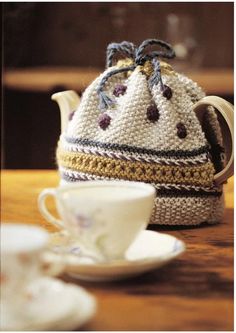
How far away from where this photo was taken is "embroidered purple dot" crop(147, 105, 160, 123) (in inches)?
32.0

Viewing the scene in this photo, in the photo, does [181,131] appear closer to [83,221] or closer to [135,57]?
[135,57]

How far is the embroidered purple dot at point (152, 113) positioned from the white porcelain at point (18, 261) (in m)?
0.36

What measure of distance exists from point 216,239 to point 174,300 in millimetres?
239

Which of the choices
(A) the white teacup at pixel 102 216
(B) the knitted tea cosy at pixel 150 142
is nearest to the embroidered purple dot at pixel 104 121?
(B) the knitted tea cosy at pixel 150 142

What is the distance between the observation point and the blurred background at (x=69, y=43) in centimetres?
242

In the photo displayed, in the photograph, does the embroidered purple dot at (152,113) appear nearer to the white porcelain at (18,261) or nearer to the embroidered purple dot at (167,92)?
the embroidered purple dot at (167,92)

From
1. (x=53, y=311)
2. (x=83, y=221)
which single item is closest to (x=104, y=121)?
(x=83, y=221)

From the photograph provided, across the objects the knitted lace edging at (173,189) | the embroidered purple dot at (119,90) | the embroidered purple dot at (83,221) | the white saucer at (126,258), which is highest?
the embroidered purple dot at (119,90)

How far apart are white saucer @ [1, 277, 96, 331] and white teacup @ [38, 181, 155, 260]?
8cm

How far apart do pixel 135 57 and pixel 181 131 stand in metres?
0.12

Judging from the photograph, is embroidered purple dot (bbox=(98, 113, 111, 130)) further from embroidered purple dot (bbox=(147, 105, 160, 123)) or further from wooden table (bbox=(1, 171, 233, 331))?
wooden table (bbox=(1, 171, 233, 331))

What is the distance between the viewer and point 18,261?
0.44m

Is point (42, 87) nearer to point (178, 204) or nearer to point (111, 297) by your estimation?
point (178, 204)

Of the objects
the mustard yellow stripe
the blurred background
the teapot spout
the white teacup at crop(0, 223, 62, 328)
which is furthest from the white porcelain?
the blurred background
